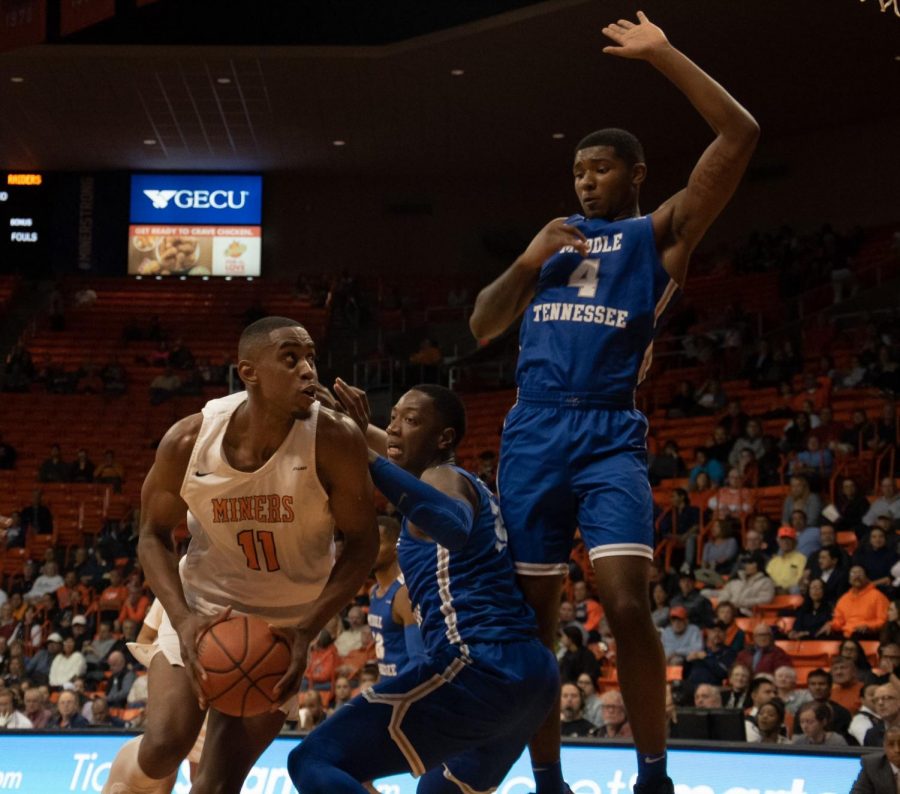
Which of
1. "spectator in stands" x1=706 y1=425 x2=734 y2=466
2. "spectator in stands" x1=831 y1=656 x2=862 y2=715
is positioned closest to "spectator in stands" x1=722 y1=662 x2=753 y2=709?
"spectator in stands" x1=831 y1=656 x2=862 y2=715

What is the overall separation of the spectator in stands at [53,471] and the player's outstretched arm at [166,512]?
55.0 feet

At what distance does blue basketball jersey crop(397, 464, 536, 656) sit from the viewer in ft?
14.7

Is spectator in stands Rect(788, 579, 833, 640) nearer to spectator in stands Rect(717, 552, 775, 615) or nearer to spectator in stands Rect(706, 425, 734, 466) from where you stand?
spectator in stands Rect(717, 552, 775, 615)

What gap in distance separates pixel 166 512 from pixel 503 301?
56.8 inches

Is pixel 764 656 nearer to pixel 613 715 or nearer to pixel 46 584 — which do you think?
pixel 613 715

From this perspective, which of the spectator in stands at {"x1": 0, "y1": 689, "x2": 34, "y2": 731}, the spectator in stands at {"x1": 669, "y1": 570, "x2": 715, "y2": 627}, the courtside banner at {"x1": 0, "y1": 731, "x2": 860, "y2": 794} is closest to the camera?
the courtside banner at {"x1": 0, "y1": 731, "x2": 860, "y2": 794}

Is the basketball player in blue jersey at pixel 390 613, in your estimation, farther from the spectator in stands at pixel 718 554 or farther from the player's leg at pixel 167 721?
the spectator in stands at pixel 718 554

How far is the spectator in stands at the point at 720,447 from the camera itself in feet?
51.2

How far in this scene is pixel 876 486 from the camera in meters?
13.9

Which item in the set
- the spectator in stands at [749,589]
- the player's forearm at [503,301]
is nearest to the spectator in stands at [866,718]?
the spectator in stands at [749,589]

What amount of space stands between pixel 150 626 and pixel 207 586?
3.24 m

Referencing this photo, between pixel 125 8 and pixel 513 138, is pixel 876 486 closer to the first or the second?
pixel 125 8

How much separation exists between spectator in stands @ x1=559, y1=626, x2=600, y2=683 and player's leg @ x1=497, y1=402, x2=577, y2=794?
22.3ft

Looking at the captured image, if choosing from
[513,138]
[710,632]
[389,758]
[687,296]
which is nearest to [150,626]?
[389,758]
